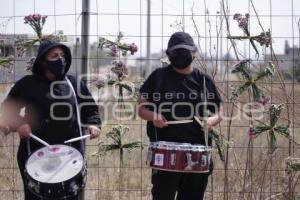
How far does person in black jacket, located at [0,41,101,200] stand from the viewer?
3699mm

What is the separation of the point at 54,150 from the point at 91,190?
1.78m

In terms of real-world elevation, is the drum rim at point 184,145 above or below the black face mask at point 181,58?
below

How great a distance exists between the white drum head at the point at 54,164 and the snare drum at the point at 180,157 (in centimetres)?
55

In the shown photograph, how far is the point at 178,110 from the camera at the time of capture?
3877mm

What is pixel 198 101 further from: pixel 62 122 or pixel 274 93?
pixel 274 93

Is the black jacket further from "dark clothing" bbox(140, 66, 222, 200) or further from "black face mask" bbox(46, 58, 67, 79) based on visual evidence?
"dark clothing" bbox(140, 66, 222, 200)

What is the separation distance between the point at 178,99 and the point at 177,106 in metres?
0.05

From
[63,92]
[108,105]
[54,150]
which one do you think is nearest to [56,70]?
[63,92]

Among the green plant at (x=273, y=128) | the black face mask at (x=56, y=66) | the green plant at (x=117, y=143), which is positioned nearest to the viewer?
the black face mask at (x=56, y=66)

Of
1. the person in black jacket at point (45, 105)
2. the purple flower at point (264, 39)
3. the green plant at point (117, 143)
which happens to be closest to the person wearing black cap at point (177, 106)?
the person in black jacket at point (45, 105)

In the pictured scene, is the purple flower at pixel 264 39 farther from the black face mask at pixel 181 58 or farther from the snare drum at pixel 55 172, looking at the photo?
the snare drum at pixel 55 172

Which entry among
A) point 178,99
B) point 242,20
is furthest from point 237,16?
point 178,99

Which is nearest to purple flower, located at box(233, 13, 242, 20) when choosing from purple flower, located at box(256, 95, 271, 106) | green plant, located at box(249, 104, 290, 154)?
purple flower, located at box(256, 95, 271, 106)

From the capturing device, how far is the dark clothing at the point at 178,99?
3.86 meters
